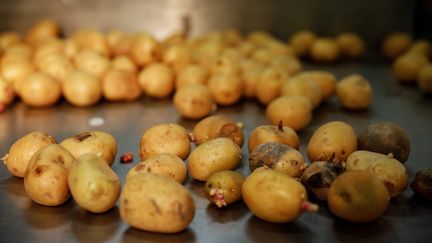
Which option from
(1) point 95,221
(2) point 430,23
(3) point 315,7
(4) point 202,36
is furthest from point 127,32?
(1) point 95,221

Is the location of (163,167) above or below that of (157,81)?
above

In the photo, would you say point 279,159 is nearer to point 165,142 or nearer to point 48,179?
point 165,142

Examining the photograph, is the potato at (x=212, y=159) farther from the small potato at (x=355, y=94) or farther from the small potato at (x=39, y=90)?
the small potato at (x=39, y=90)

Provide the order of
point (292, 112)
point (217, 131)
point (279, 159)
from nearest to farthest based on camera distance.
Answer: point (279, 159)
point (217, 131)
point (292, 112)

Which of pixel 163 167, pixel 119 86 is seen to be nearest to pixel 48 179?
pixel 163 167

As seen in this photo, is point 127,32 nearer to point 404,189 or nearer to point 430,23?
point 430,23

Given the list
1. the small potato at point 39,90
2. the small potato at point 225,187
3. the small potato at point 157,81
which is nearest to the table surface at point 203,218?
the small potato at point 225,187
